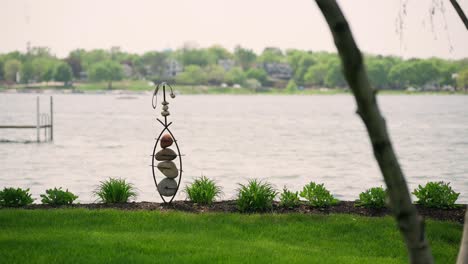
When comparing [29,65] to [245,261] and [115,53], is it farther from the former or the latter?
[245,261]

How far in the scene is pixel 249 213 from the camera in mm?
10523

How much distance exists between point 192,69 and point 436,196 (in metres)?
174

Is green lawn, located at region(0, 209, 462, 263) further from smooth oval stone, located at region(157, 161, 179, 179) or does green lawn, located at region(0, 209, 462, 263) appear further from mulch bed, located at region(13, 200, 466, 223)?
smooth oval stone, located at region(157, 161, 179, 179)

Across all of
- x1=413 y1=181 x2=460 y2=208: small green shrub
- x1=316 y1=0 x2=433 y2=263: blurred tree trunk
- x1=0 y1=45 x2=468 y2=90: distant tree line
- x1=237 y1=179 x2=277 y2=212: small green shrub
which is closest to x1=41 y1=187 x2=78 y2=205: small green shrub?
x1=237 y1=179 x2=277 y2=212: small green shrub

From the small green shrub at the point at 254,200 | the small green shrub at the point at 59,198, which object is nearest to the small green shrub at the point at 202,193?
the small green shrub at the point at 254,200

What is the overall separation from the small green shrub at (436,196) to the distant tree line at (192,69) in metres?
151

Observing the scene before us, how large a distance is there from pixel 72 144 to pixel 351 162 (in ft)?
58.0

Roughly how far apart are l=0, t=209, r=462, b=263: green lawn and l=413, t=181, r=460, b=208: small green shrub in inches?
39.8

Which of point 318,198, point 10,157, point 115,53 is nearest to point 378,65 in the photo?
point 115,53

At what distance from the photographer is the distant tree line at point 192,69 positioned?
563ft

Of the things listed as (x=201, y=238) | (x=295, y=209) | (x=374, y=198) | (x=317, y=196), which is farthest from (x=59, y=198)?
(x=374, y=198)

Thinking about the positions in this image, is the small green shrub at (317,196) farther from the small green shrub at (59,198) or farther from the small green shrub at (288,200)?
the small green shrub at (59,198)

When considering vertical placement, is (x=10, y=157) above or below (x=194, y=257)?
below

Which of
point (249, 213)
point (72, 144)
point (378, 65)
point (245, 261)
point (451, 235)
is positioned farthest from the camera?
point (378, 65)
